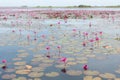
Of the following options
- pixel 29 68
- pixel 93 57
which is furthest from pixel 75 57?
pixel 29 68

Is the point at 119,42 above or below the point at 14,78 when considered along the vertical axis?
above

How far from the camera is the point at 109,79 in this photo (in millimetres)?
4074

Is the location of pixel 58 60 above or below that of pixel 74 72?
above

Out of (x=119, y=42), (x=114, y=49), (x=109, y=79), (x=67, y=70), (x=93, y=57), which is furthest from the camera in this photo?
(x=119, y=42)

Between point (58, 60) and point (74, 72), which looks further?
point (58, 60)

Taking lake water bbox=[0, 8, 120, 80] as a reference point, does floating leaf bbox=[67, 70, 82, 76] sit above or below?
below

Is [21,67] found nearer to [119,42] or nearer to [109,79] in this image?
[109,79]

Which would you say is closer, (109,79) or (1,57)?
(109,79)

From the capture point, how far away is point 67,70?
181 inches

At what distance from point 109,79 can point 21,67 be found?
1910mm

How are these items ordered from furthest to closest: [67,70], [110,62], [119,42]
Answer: [119,42]
[110,62]
[67,70]

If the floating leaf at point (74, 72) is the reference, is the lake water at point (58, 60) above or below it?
above

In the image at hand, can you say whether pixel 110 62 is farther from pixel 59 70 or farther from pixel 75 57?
pixel 59 70

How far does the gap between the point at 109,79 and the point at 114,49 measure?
2.29 m
